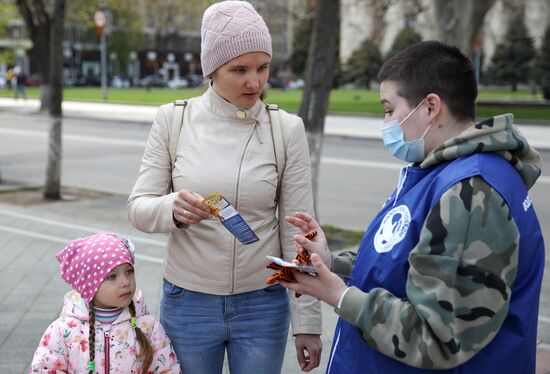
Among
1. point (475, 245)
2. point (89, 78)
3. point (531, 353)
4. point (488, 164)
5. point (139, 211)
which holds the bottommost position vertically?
point (89, 78)

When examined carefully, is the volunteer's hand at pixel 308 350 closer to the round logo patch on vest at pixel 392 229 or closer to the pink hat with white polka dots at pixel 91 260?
the pink hat with white polka dots at pixel 91 260

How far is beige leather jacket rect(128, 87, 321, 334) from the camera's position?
8.54 feet

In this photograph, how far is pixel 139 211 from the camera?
2.63 metres

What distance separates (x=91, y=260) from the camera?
9.07 feet

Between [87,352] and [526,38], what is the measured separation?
56.6 metres

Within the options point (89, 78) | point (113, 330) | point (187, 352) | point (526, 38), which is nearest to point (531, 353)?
point (187, 352)

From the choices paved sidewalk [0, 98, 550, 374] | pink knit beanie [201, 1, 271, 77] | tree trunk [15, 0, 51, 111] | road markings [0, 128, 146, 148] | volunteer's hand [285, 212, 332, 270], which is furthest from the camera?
tree trunk [15, 0, 51, 111]

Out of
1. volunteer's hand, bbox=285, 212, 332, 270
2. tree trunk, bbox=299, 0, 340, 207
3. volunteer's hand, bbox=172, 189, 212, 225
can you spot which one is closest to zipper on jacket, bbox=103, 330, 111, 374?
volunteer's hand, bbox=172, 189, 212, 225

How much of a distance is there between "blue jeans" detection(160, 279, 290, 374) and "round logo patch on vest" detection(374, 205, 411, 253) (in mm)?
796

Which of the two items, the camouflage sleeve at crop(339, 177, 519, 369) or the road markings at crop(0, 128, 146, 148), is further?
the road markings at crop(0, 128, 146, 148)

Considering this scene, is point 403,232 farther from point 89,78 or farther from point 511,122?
point 89,78

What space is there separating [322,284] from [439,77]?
0.62 metres

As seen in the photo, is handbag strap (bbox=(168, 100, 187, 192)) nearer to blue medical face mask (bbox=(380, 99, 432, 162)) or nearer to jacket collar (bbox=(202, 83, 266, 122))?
jacket collar (bbox=(202, 83, 266, 122))

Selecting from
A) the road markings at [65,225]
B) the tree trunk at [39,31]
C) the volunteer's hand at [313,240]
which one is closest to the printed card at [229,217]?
the volunteer's hand at [313,240]
